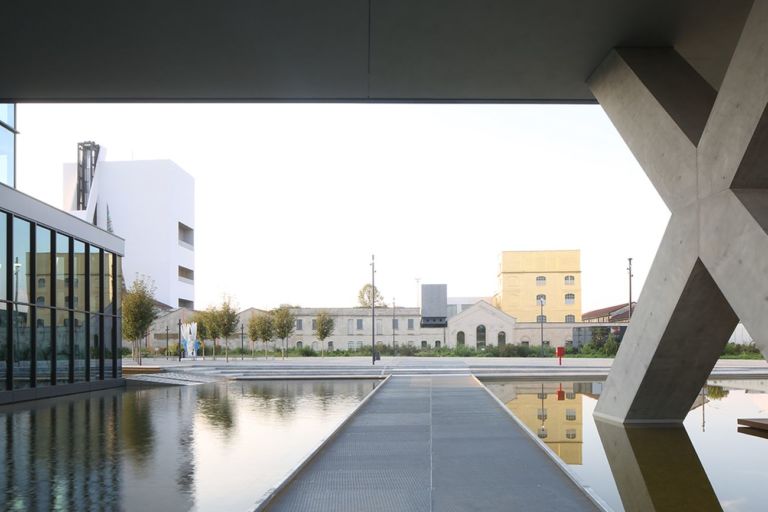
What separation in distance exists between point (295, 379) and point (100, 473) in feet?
52.5

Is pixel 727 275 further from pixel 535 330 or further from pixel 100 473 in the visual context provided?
pixel 535 330

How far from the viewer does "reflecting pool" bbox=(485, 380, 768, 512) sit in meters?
6.83

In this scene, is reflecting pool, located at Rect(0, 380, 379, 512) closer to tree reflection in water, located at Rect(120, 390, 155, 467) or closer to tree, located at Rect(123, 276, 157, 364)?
tree reflection in water, located at Rect(120, 390, 155, 467)

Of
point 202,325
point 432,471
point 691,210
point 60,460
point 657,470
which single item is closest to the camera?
point 432,471

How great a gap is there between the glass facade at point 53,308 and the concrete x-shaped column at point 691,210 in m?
13.5

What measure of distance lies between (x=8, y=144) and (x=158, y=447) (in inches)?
503

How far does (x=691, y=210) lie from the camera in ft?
30.3

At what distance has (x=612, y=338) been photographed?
160ft

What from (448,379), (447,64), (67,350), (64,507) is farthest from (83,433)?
(448,379)

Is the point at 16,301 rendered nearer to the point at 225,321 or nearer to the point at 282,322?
the point at 225,321

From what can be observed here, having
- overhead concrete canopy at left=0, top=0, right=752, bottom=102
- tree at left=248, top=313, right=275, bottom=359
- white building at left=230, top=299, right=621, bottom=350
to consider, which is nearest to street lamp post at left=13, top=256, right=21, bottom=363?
overhead concrete canopy at left=0, top=0, right=752, bottom=102

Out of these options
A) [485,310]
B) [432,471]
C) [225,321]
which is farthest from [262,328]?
[432,471]

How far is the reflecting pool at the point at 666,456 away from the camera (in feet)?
22.4

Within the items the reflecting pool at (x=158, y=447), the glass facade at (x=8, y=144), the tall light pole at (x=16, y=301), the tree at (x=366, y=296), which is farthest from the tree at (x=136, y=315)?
the tree at (x=366, y=296)
